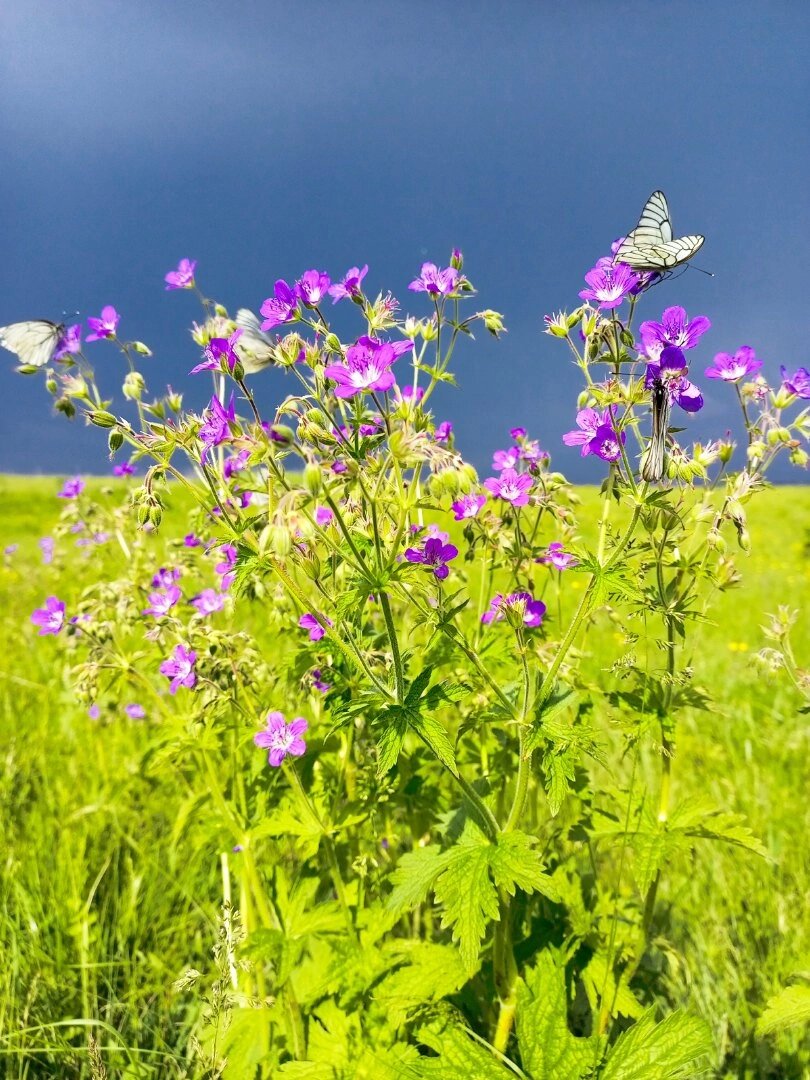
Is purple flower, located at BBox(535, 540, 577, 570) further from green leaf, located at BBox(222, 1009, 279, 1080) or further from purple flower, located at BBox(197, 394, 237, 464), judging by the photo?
green leaf, located at BBox(222, 1009, 279, 1080)

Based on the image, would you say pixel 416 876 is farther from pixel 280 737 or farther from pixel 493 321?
pixel 493 321

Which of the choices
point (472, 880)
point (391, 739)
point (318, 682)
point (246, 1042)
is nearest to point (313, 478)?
point (391, 739)

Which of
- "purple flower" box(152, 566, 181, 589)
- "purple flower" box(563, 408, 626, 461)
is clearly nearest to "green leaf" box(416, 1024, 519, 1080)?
"purple flower" box(563, 408, 626, 461)

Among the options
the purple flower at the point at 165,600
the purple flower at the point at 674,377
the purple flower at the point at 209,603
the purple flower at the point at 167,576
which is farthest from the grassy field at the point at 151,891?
the purple flower at the point at 674,377

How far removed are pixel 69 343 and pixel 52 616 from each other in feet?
3.99

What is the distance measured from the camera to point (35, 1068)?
2.50 m

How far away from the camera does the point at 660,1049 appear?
6.03 ft

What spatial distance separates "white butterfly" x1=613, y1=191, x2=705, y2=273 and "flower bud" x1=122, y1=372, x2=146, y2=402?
4.17 feet

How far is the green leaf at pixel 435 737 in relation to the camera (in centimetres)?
165

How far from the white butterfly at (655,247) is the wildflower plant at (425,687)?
0.20 ft

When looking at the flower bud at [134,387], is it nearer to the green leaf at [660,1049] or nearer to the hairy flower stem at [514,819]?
the hairy flower stem at [514,819]

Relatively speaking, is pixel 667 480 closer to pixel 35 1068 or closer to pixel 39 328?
pixel 39 328

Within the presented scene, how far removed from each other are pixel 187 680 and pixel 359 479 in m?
1.21

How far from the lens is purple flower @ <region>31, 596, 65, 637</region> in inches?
125
